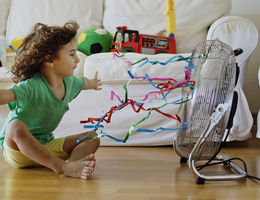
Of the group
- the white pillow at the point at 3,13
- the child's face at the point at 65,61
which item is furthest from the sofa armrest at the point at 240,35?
the white pillow at the point at 3,13

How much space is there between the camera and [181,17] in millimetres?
2324

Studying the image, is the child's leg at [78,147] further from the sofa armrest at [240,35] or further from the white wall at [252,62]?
the white wall at [252,62]

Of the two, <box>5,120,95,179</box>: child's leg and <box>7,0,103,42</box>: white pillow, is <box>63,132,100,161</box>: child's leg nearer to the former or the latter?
<box>5,120,95,179</box>: child's leg

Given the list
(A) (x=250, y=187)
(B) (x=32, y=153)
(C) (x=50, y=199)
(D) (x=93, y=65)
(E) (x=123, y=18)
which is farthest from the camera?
(E) (x=123, y=18)

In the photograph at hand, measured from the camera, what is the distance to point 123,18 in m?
2.42

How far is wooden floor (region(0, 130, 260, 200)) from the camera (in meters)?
1.12

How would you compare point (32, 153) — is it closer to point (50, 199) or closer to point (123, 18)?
point (50, 199)

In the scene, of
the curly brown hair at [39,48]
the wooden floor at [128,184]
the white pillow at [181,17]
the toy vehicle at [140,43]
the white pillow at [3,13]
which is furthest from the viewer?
the white pillow at [3,13]

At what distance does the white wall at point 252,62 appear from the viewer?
2.51m

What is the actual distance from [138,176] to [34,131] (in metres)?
0.42

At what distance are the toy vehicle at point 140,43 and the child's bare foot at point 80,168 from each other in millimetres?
867

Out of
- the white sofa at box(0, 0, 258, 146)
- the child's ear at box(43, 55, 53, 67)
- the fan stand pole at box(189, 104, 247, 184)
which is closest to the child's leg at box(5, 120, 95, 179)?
the child's ear at box(43, 55, 53, 67)

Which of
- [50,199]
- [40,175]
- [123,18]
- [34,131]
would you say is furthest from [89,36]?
[50,199]

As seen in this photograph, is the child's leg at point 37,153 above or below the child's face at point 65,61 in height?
below
